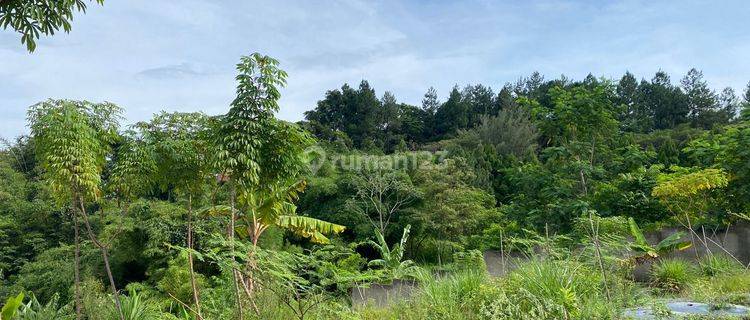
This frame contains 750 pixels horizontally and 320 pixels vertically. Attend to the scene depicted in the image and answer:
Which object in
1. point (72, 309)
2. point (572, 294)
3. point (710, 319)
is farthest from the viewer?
point (72, 309)

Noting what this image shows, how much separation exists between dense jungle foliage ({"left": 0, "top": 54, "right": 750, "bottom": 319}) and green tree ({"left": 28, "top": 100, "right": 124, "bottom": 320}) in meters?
0.03

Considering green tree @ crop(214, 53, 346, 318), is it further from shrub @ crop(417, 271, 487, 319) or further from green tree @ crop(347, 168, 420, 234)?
green tree @ crop(347, 168, 420, 234)

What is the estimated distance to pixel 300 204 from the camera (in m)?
20.0

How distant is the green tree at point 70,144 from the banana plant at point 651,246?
7.69 meters

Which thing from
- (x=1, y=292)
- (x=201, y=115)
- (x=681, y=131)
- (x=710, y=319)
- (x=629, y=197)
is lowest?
(x=1, y=292)

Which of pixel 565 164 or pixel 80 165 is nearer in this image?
→ pixel 80 165

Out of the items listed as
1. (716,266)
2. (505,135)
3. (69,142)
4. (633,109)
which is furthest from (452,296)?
(633,109)

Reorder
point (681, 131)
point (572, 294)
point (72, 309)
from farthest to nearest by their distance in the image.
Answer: point (681, 131) → point (72, 309) → point (572, 294)

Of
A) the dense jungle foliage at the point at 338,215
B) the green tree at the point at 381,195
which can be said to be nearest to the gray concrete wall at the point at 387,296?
the dense jungle foliage at the point at 338,215

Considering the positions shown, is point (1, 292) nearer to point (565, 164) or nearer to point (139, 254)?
point (139, 254)

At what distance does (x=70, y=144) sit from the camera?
7.97m

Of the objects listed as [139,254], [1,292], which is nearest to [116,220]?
[139,254]

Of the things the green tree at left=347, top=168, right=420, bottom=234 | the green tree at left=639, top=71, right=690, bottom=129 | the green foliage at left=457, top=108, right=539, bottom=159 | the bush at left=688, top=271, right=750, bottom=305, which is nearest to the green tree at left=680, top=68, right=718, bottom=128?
the green tree at left=639, top=71, right=690, bottom=129

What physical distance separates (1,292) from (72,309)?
25.8ft
